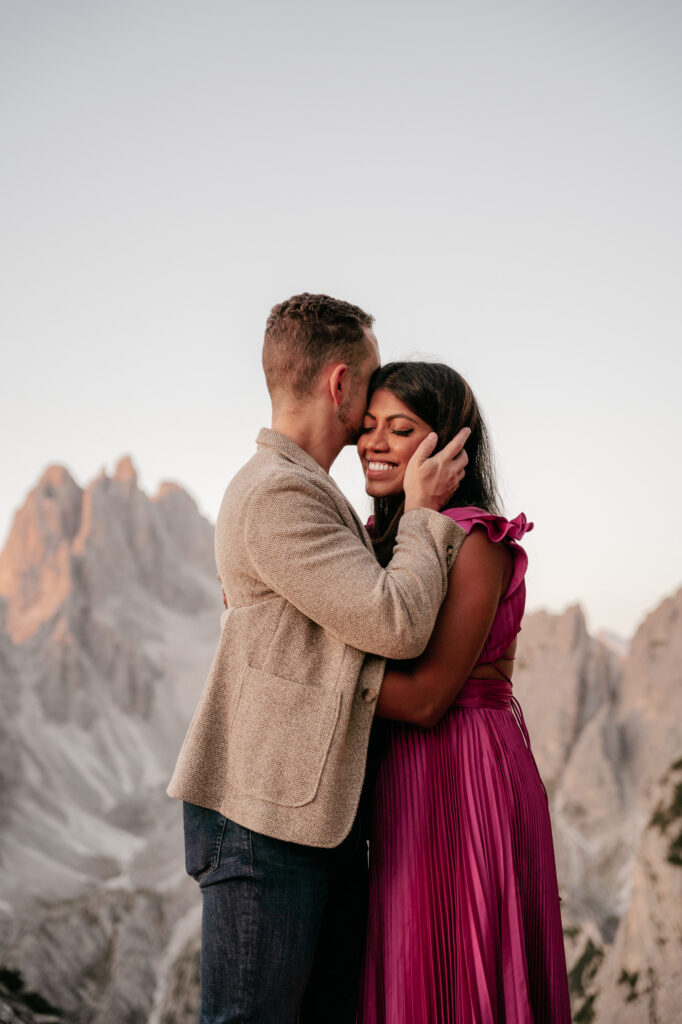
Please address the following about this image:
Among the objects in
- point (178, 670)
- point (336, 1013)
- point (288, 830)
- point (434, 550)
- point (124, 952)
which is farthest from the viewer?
point (178, 670)

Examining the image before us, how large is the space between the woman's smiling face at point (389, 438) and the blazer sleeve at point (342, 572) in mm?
538

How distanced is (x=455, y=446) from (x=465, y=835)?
4.38 feet

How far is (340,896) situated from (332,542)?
123 cm

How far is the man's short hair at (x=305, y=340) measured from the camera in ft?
10.8

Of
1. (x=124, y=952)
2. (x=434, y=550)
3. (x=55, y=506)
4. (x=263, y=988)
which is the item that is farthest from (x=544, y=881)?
(x=55, y=506)

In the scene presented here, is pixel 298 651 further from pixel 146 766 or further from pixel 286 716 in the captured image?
pixel 146 766

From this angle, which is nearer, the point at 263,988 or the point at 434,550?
the point at 263,988

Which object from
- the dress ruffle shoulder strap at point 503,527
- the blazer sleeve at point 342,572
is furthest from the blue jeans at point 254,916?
the dress ruffle shoulder strap at point 503,527

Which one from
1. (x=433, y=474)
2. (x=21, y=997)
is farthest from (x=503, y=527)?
(x=21, y=997)

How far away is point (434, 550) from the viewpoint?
3.05 metres

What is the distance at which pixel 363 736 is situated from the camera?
3000mm

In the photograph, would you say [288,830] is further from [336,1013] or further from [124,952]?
[124,952]

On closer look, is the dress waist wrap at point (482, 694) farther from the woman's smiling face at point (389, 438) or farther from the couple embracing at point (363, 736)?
the woman's smiling face at point (389, 438)

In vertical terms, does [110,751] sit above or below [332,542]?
below
